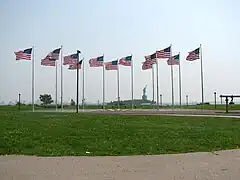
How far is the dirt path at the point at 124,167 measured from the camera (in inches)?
294

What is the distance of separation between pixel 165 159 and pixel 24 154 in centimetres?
426

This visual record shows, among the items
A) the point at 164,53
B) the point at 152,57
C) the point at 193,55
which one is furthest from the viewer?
the point at 152,57

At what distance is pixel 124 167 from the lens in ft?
27.8

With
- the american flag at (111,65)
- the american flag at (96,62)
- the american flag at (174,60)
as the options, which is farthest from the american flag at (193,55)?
the american flag at (96,62)

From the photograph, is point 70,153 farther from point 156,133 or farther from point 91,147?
point 156,133

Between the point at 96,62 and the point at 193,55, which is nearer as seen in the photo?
the point at 193,55

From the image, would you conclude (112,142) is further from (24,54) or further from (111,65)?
(111,65)

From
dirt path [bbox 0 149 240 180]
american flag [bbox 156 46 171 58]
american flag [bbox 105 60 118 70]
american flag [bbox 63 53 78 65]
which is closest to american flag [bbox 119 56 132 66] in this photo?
american flag [bbox 105 60 118 70]

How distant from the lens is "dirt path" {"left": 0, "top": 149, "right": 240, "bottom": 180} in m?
7.46

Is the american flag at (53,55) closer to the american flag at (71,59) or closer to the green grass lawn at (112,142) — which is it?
the american flag at (71,59)

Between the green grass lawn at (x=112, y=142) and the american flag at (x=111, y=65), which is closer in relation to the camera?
the green grass lawn at (x=112, y=142)

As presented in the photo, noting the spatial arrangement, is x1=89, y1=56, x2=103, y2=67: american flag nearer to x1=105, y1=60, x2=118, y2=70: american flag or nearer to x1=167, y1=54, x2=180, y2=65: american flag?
x1=105, y1=60, x2=118, y2=70: american flag

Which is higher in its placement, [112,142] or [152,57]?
[152,57]

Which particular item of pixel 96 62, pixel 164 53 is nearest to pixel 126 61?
pixel 96 62
